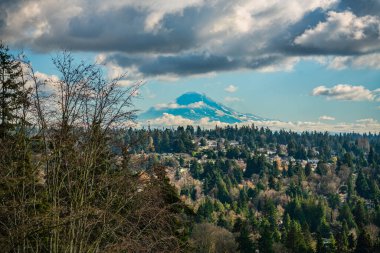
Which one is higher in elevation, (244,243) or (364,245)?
(364,245)

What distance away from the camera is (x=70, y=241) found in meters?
16.1

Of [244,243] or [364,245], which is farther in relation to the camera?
[244,243]

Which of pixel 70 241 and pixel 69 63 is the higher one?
pixel 69 63

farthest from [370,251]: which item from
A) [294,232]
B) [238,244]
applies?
[238,244]

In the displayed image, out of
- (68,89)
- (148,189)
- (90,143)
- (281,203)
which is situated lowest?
(281,203)

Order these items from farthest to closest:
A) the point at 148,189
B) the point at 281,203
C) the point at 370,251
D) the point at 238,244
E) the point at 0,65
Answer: the point at 281,203
the point at 238,244
the point at 370,251
the point at 0,65
the point at 148,189

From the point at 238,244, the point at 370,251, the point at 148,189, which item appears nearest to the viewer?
the point at 148,189

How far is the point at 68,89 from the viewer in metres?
16.4

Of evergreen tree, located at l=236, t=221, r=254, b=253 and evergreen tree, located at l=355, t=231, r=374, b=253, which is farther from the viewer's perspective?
evergreen tree, located at l=236, t=221, r=254, b=253

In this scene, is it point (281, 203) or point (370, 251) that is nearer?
point (370, 251)

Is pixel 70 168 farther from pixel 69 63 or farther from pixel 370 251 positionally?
pixel 370 251

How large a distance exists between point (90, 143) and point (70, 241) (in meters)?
3.61

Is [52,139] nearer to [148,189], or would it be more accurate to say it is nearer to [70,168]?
[70,168]

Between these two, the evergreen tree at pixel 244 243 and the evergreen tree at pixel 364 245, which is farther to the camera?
the evergreen tree at pixel 244 243
